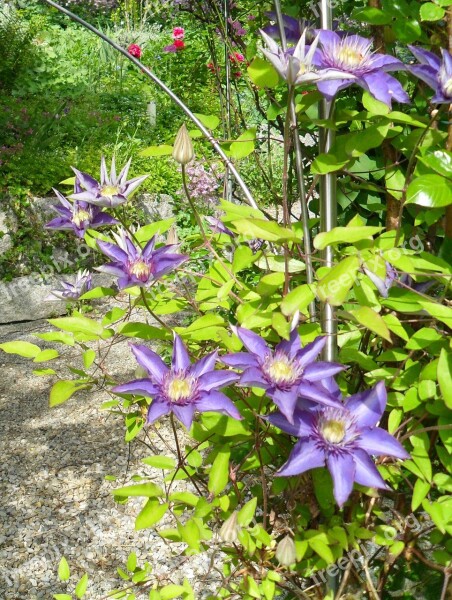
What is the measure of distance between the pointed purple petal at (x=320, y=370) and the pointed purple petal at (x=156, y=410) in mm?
152

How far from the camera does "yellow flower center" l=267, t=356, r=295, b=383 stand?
27.1 inches

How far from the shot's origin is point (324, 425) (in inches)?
27.7

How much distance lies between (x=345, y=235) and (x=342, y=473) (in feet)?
0.84

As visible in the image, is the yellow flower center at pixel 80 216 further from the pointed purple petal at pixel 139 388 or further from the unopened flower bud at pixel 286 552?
the unopened flower bud at pixel 286 552

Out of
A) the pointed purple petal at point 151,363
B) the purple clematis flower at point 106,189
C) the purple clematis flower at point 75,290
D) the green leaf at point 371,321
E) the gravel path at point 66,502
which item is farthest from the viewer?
the gravel path at point 66,502

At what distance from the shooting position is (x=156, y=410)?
70 cm

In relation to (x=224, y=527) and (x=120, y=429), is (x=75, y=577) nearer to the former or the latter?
(x=120, y=429)

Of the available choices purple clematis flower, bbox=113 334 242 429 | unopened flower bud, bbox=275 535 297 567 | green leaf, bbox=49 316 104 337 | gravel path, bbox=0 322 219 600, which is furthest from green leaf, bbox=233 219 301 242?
gravel path, bbox=0 322 219 600

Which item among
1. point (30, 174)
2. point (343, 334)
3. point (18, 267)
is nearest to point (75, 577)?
point (343, 334)

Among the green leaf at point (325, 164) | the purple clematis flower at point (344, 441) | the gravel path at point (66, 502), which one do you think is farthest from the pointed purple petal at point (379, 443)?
the gravel path at point (66, 502)

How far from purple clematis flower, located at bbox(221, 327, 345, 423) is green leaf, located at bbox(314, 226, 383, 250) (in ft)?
0.36

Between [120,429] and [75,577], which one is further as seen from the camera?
[120,429]

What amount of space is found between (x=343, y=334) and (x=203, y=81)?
496cm

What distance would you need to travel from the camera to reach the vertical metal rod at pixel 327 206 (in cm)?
84
